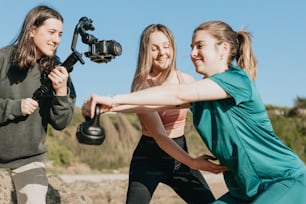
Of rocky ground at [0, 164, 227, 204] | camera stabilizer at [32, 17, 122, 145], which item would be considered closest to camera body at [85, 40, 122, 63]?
camera stabilizer at [32, 17, 122, 145]

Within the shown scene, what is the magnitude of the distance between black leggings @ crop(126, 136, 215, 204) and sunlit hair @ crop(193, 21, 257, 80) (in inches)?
39.1

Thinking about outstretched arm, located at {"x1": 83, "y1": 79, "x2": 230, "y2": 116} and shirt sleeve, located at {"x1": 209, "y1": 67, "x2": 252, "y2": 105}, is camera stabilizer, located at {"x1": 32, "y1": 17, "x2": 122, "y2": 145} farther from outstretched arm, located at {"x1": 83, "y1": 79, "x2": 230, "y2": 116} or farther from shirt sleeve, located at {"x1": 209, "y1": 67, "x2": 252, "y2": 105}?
shirt sleeve, located at {"x1": 209, "y1": 67, "x2": 252, "y2": 105}

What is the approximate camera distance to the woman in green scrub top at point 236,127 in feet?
10.2

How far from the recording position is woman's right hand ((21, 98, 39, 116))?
400 cm

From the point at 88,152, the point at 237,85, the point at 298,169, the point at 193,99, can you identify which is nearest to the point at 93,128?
the point at 193,99

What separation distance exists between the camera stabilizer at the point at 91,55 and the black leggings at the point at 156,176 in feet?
2.82

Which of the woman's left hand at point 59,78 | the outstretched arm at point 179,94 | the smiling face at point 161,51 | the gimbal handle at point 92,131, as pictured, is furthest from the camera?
the smiling face at point 161,51

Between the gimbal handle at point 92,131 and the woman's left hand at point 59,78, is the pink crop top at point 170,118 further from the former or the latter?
the gimbal handle at point 92,131

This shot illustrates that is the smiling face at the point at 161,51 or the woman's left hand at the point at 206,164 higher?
the smiling face at the point at 161,51

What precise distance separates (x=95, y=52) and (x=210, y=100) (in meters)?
0.68

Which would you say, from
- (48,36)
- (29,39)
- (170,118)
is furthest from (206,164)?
(29,39)

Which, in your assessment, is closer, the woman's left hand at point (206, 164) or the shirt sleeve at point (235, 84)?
the shirt sleeve at point (235, 84)

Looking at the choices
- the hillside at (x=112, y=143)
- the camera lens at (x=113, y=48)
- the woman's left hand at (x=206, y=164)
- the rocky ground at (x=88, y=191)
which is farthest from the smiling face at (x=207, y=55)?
the hillside at (x=112, y=143)

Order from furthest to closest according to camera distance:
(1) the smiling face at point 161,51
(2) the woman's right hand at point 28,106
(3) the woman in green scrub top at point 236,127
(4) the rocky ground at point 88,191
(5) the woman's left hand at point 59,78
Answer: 1. (4) the rocky ground at point 88,191
2. (1) the smiling face at point 161,51
3. (2) the woman's right hand at point 28,106
4. (5) the woman's left hand at point 59,78
5. (3) the woman in green scrub top at point 236,127
